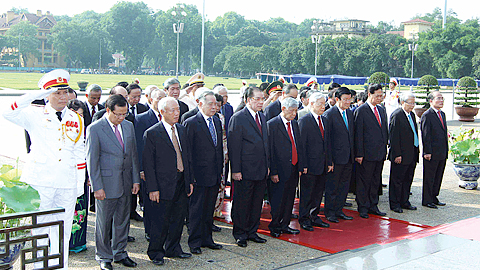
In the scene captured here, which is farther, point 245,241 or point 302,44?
point 302,44

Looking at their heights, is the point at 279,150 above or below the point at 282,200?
above

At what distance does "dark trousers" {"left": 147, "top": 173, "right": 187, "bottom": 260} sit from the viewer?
5.56m

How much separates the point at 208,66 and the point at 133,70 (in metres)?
18.3

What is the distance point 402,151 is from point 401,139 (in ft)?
0.66

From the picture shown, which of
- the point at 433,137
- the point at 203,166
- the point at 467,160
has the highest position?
the point at 433,137

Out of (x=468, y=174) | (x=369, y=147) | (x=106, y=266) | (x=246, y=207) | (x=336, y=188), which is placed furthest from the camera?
(x=468, y=174)

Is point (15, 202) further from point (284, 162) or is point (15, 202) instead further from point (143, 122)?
point (284, 162)

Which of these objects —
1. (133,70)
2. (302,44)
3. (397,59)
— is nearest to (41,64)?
(133,70)

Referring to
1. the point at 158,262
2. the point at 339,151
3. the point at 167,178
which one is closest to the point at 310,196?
the point at 339,151

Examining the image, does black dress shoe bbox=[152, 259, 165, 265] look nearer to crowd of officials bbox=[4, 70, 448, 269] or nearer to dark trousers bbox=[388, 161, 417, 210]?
crowd of officials bbox=[4, 70, 448, 269]

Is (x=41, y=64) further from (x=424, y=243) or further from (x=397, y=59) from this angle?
(x=424, y=243)

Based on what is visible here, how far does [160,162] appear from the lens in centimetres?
551

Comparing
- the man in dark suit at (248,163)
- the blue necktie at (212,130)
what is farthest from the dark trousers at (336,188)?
the blue necktie at (212,130)

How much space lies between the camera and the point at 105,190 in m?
5.24
